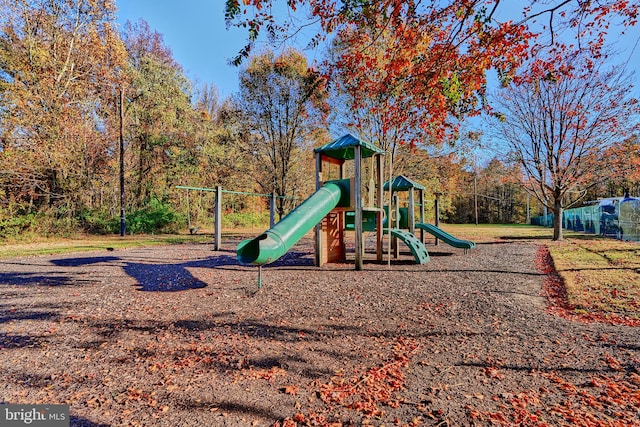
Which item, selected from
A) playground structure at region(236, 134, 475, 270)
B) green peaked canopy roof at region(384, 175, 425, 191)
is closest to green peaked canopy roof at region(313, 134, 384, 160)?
playground structure at region(236, 134, 475, 270)

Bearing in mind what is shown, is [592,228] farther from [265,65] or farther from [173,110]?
[173,110]

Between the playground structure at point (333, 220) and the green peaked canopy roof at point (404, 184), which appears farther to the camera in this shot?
the green peaked canopy roof at point (404, 184)

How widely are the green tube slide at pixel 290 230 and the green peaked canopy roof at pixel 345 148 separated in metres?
0.83

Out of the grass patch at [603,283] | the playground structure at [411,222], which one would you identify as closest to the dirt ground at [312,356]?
the grass patch at [603,283]

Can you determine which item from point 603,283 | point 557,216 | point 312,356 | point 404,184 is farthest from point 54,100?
point 557,216

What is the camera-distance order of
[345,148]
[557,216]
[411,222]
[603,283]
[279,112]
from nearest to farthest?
[603,283] < [345,148] < [411,222] < [557,216] < [279,112]

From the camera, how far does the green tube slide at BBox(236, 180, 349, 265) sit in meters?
4.20

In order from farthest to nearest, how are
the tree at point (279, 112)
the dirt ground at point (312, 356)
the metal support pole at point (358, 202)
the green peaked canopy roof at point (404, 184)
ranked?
the tree at point (279, 112) < the green peaked canopy roof at point (404, 184) < the metal support pole at point (358, 202) < the dirt ground at point (312, 356)

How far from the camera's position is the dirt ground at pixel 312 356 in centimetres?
199

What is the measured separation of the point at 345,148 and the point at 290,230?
318cm

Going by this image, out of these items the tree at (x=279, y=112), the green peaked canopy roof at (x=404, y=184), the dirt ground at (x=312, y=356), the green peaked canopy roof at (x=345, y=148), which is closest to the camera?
the dirt ground at (x=312, y=356)

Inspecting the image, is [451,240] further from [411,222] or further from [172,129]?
[172,129]

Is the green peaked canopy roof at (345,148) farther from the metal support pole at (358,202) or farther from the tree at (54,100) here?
the tree at (54,100)

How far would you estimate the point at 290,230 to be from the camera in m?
4.92
